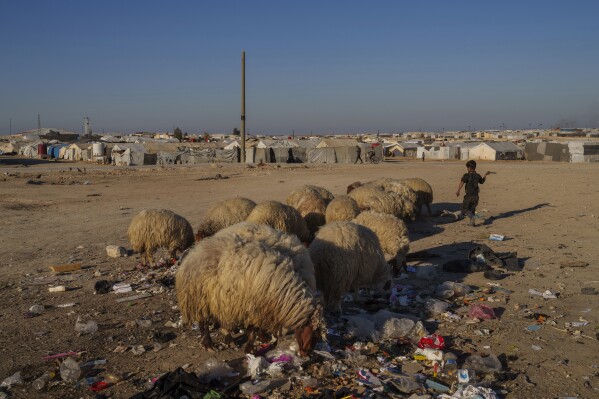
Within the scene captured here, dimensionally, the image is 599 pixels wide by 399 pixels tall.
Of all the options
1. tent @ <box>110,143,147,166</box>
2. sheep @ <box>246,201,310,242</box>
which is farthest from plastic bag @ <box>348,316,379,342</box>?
tent @ <box>110,143,147,166</box>

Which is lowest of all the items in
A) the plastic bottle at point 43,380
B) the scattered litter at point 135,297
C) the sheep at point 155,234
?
the plastic bottle at point 43,380

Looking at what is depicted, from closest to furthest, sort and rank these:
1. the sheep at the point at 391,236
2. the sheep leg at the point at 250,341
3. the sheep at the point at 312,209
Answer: the sheep leg at the point at 250,341, the sheep at the point at 391,236, the sheep at the point at 312,209

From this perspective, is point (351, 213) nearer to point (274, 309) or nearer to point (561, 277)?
point (561, 277)

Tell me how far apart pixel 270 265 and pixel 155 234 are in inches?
176

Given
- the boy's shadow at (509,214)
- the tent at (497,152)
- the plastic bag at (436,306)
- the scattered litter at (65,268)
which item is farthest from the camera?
the tent at (497,152)

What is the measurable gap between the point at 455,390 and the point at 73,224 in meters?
11.9

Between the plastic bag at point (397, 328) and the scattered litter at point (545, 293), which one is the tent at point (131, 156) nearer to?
the scattered litter at point (545, 293)

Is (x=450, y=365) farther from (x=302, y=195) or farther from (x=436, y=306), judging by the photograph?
(x=302, y=195)

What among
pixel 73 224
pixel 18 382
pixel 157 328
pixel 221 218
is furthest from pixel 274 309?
pixel 73 224

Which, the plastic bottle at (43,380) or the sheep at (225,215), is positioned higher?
the sheep at (225,215)

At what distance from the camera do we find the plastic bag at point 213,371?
15.1ft

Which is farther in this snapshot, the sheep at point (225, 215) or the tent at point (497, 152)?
the tent at point (497, 152)

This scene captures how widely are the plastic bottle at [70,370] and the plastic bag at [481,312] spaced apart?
4574mm

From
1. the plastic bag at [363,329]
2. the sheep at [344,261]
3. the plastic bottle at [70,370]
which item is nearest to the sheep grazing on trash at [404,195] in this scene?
the sheep at [344,261]
